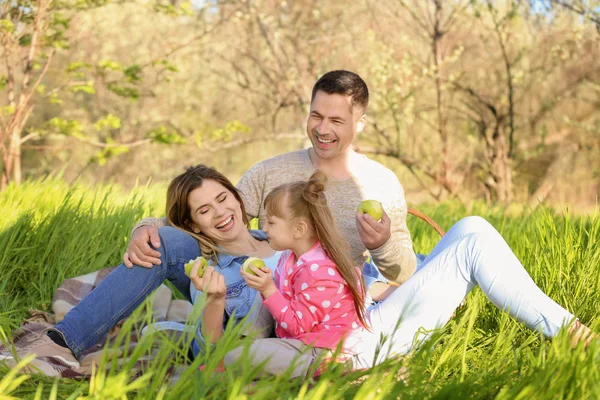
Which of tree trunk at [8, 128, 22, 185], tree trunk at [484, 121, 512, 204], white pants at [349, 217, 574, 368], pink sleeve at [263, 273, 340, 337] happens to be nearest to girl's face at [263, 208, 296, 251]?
pink sleeve at [263, 273, 340, 337]

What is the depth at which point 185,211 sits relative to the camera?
308 cm

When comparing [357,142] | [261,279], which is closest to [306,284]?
[261,279]

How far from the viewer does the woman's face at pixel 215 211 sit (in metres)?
3.01

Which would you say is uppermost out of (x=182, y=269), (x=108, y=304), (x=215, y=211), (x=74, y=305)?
(x=215, y=211)

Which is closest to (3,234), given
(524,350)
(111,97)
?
(524,350)

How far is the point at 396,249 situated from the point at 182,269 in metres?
0.86

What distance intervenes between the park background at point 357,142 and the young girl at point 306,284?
6.0 inches

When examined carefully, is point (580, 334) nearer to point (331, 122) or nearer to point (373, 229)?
point (373, 229)

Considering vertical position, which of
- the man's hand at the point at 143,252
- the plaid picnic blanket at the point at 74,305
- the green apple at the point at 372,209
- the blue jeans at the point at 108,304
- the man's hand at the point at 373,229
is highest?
the green apple at the point at 372,209

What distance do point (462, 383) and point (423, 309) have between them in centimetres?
61

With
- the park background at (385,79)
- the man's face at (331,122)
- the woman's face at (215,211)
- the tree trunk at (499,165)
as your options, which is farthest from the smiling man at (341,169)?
the tree trunk at (499,165)

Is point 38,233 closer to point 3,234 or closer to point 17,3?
point 3,234

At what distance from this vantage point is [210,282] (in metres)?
2.49

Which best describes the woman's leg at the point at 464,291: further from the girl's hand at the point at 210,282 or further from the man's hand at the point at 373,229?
the girl's hand at the point at 210,282
